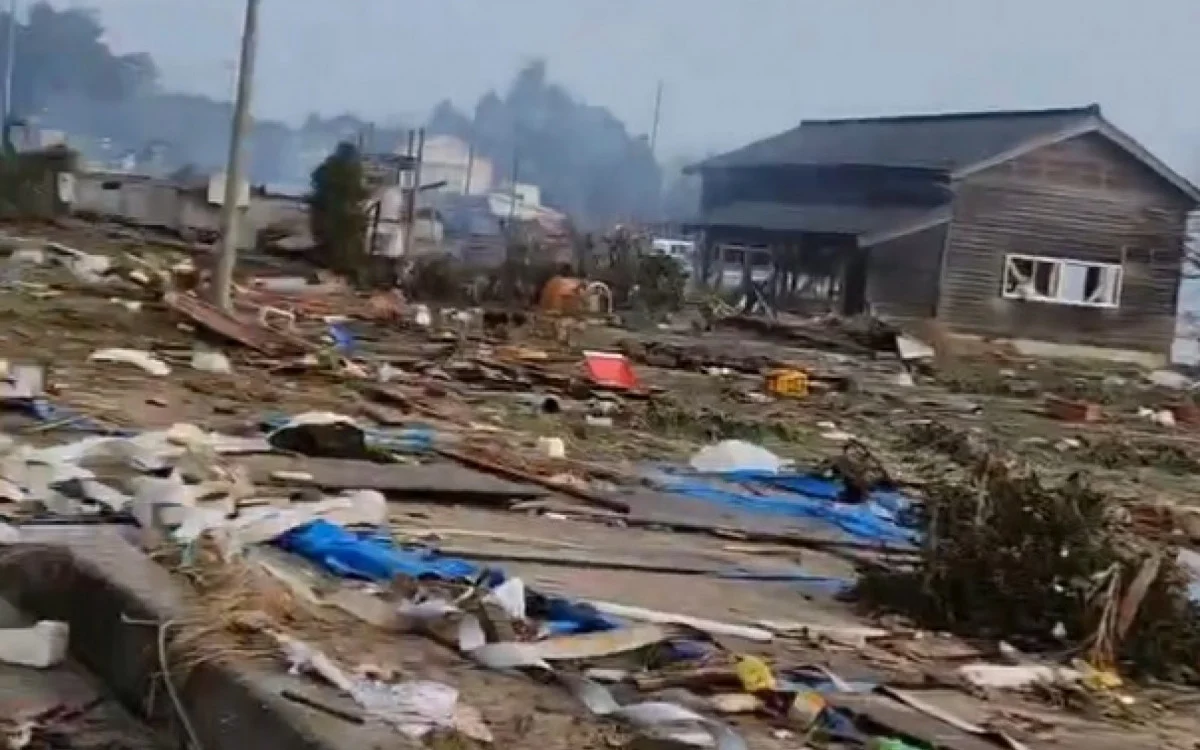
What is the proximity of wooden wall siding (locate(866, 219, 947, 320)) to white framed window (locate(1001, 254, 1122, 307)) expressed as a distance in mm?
1520

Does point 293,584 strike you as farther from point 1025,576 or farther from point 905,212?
point 905,212

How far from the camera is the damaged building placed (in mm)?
32219

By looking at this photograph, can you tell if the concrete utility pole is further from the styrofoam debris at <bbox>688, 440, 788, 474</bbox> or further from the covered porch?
the covered porch

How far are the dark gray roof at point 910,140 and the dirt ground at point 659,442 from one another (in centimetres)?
1093

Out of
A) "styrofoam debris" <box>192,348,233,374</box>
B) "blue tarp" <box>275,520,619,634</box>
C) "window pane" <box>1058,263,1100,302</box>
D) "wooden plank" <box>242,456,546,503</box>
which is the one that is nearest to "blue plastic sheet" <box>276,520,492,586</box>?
"blue tarp" <box>275,520,619,634</box>

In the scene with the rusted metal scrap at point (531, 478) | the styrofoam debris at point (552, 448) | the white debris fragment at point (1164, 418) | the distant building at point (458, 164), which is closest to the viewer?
the rusted metal scrap at point (531, 478)

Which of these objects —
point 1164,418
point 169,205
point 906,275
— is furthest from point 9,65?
point 1164,418

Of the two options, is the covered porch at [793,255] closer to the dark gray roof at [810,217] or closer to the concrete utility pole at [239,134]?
the dark gray roof at [810,217]

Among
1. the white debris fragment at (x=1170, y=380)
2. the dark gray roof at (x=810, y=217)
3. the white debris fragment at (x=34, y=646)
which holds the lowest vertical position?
the white debris fragment at (x=34, y=646)

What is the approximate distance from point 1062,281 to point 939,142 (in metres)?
3.57

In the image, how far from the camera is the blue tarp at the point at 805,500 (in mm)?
8273

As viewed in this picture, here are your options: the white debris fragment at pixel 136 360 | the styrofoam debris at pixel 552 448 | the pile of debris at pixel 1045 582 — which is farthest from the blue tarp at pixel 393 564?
the white debris fragment at pixel 136 360

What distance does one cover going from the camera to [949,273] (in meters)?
32.1

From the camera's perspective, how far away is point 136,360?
1174 cm
